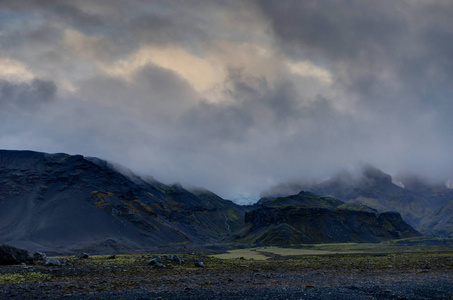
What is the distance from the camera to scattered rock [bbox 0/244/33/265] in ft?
154

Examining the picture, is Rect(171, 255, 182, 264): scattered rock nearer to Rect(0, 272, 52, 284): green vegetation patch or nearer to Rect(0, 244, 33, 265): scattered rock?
Rect(0, 244, 33, 265): scattered rock

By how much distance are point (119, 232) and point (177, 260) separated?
6119 inches

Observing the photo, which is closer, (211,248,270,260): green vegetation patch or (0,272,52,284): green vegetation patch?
(0,272,52,284): green vegetation patch

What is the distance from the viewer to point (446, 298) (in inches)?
898

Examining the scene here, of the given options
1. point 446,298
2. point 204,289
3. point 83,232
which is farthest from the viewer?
point 83,232

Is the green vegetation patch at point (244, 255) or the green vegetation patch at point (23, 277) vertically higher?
→ the green vegetation patch at point (23, 277)

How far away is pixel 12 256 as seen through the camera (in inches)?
1855

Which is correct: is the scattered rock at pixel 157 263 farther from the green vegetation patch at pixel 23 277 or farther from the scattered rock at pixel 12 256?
the scattered rock at pixel 12 256

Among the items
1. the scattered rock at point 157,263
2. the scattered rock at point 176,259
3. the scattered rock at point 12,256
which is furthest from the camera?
the scattered rock at point 176,259

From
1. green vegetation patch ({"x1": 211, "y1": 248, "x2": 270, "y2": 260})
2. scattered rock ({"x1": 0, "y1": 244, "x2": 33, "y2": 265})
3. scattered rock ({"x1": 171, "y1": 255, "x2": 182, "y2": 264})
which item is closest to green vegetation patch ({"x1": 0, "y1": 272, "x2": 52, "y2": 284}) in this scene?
scattered rock ({"x1": 0, "y1": 244, "x2": 33, "y2": 265})

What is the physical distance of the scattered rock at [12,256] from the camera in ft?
154

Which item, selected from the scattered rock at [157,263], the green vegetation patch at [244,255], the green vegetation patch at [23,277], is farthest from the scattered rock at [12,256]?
the green vegetation patch at [244,255]

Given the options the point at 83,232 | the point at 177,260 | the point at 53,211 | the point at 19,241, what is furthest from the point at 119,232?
the point at 177,260

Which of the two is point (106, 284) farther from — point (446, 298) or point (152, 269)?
point (446, 298)
